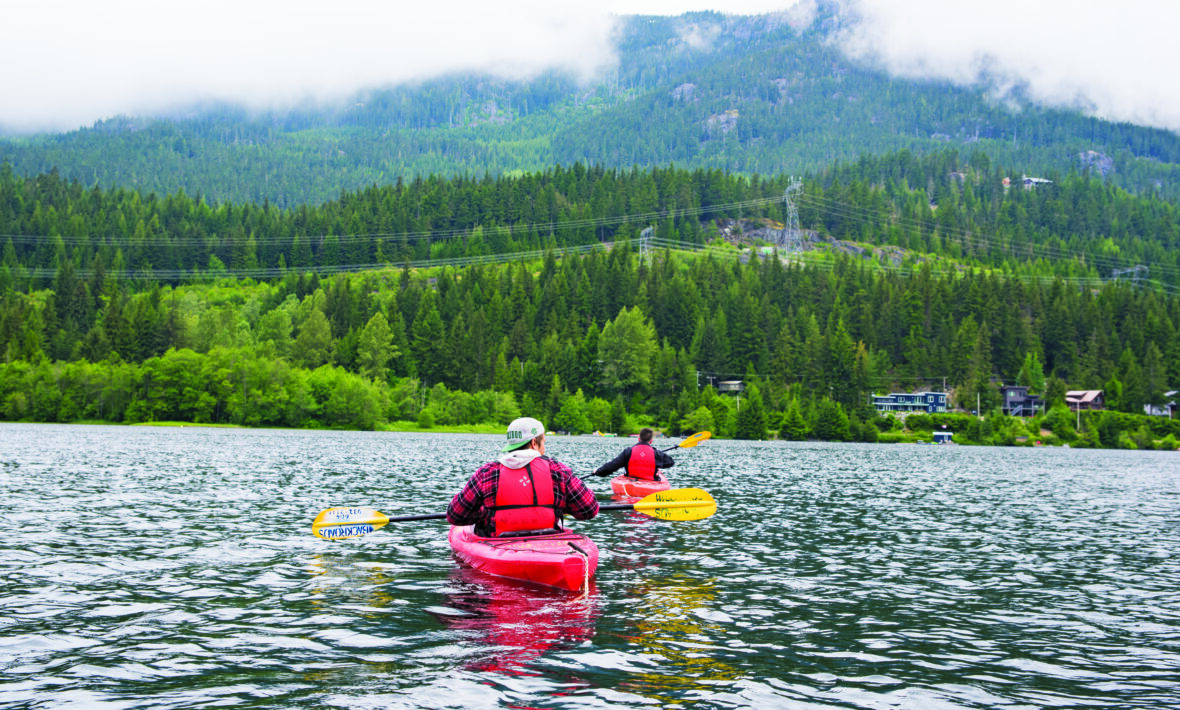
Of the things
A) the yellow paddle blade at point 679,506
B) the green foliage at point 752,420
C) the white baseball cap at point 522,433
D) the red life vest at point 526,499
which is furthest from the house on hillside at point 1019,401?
the white baseball cap at point 522,433

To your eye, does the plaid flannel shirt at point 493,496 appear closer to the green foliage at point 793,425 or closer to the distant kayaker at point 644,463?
the distant kayaker at point 644,463

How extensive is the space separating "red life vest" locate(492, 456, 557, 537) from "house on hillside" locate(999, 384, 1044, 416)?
588ft

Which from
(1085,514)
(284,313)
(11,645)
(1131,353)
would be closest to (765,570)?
(11,645)

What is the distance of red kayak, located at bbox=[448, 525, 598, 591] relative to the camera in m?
16.6

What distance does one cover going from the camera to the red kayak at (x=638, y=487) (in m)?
32.1

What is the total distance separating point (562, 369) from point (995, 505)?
128 metres

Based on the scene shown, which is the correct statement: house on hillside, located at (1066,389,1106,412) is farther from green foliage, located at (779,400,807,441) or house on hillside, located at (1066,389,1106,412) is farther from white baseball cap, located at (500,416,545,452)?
white baseball cap, located at (500,416,545,452)

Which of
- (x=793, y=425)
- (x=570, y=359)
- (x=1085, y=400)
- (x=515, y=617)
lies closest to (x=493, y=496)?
(x=515, y=617)

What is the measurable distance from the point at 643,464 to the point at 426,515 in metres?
12.6

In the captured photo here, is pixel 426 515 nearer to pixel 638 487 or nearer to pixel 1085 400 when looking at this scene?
pixel 638 487

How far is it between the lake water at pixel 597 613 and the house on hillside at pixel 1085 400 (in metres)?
149

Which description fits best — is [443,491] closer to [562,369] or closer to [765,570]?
[765,570]

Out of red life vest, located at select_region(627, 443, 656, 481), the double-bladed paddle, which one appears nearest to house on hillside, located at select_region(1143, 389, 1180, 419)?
red life vest, located at select_region(627, 443, 656, 481)

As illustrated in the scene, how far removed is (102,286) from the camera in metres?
190
